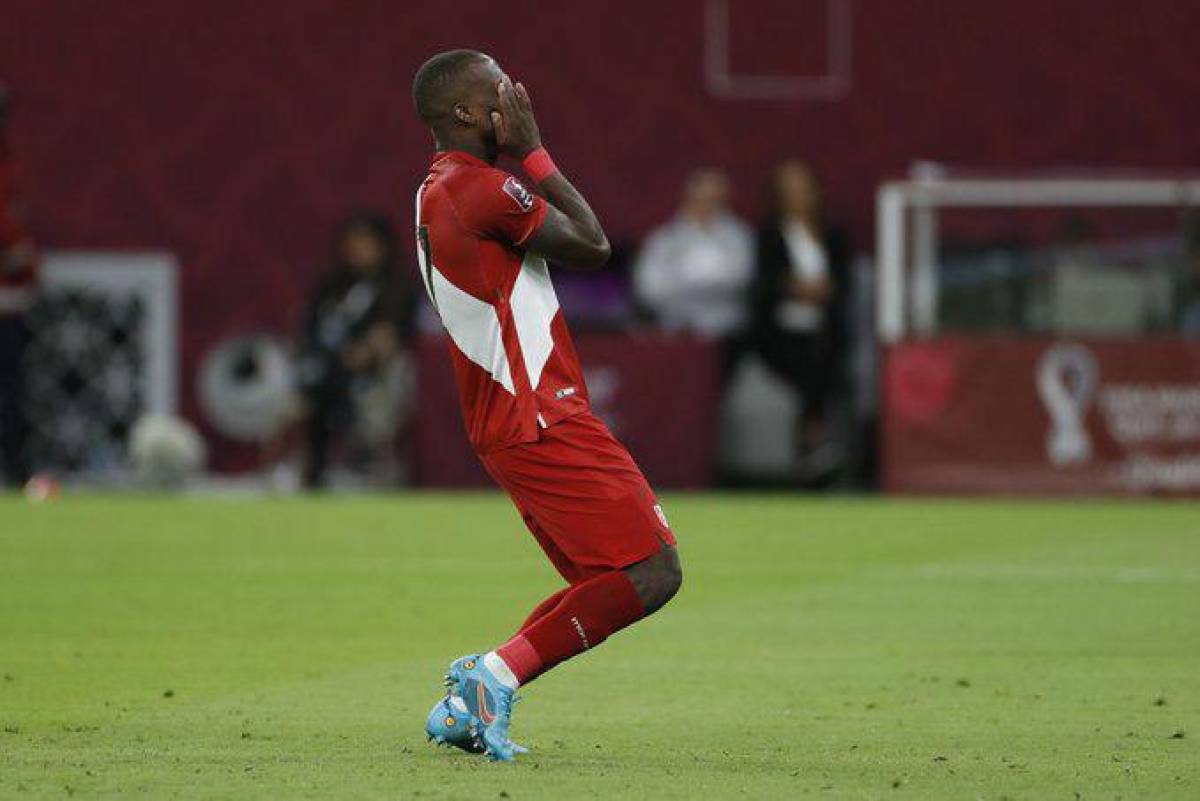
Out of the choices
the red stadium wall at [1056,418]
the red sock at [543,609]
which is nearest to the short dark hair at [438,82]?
the red sock at [543,609]

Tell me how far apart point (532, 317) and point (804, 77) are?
16371 millimetres

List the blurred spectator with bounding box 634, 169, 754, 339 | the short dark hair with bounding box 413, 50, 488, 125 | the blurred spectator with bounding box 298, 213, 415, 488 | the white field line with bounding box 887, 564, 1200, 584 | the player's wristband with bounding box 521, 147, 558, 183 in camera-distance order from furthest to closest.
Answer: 1. the blurred spectator with bounding box 298, 213, 415, 488
2. the blurred spectator with bounding box 634, 169, 754, 339
3. the white field line with bounding box 887, 564, 1200, 584
4. the short dark hair with bounding box 413, 50, 488, 125
5. the player's wristband with bounding box 521, 147, 558, 183

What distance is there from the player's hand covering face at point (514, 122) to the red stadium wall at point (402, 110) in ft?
53.0

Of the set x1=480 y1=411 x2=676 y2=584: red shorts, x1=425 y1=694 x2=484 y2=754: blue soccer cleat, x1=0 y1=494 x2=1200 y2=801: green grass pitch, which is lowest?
x1=0 y1=494 x2=1200 y2=801: green grass pitch

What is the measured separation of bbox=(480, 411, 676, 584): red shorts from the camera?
6.99m

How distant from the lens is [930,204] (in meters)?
20.9

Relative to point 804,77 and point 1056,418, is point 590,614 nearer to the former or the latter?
point 1056,418

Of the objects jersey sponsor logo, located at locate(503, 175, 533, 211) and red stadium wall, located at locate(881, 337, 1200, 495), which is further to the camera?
red stadium wall, located at locate(881, 337, 1200, 495)

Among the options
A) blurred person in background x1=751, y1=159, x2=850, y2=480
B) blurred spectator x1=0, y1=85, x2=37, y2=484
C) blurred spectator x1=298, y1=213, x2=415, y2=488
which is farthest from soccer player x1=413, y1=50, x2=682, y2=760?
blurred spectator x1=0, y1=85, x2=37, y2=484

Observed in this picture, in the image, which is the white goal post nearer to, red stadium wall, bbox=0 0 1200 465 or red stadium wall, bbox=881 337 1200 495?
red stadium wall, bbox=881 337 1200 495

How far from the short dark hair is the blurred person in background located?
13.2 metres

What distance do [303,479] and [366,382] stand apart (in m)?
0.96

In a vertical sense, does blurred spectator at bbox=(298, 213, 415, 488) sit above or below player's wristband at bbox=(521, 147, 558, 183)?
below

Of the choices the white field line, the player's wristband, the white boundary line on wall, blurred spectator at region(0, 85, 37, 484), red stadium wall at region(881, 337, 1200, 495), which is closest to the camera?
the player's wristband
